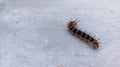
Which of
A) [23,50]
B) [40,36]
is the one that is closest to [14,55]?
[23,50]

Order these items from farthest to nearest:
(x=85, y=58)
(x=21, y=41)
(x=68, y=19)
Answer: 1. (x=68, y=19)
2. (x=21, y=41)
3. (x=85, y=58)

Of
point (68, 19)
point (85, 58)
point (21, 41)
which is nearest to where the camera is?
point (85, 58)

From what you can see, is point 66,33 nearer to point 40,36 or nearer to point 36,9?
point 40,36

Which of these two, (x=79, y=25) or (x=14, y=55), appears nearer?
(x=14, y=55)

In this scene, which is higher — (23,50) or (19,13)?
(19,13)
